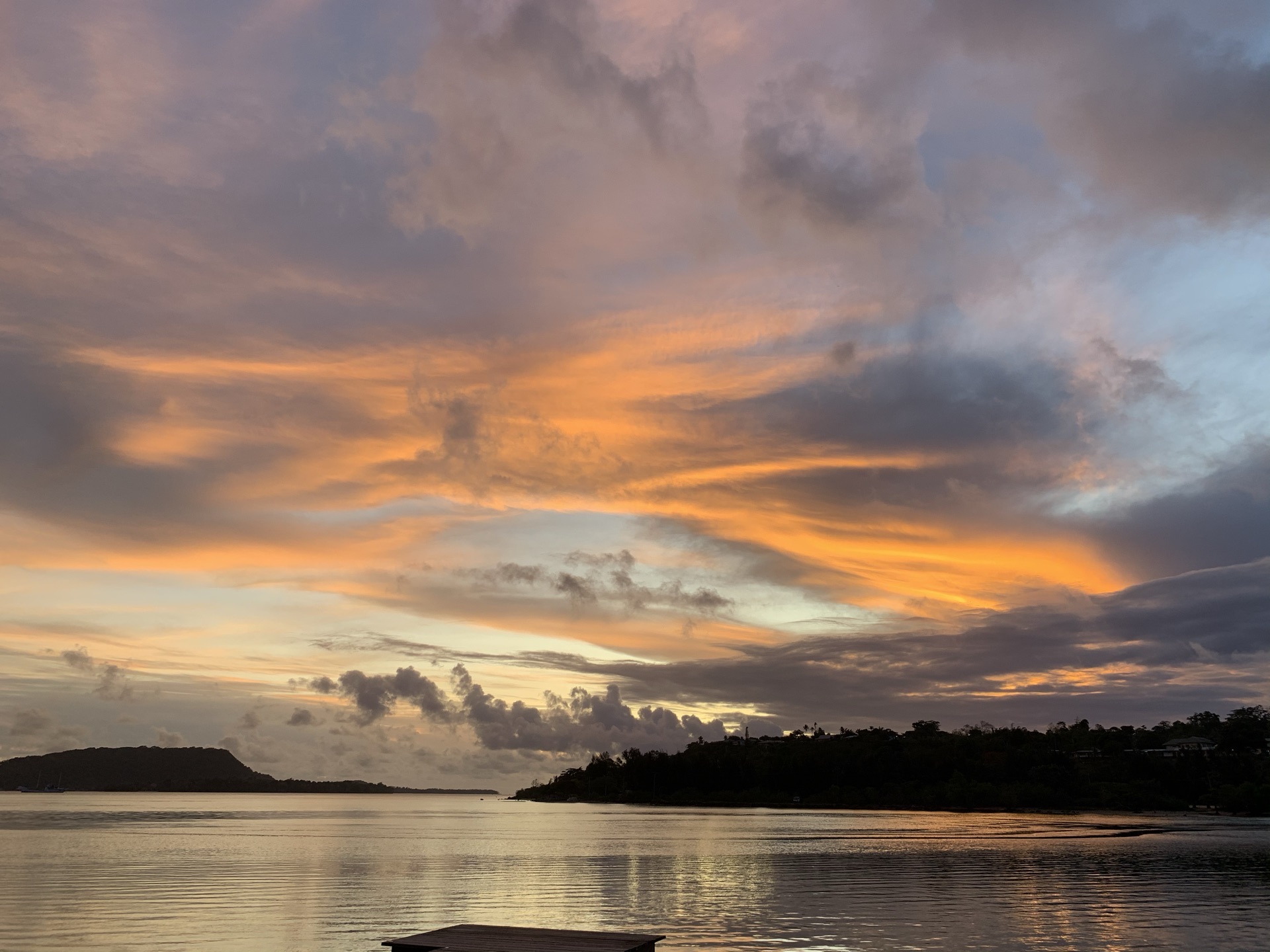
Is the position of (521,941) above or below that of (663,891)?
above

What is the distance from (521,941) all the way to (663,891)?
28.6 m

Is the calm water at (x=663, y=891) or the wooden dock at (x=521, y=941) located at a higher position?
the wooden dock at (x=521, y=941)

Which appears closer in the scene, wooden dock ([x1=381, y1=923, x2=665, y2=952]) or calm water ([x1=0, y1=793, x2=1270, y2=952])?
wooden dock ([x1=381, y1=923, x2=665, y2=952])

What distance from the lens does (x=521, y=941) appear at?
28.9m

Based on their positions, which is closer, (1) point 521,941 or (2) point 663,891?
(1) point 521,941

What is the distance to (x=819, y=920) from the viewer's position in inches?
Answer: 1649

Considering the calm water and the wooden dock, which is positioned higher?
the wooden dock

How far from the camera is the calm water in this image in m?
38.2

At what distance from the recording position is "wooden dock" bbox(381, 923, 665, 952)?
28.0m

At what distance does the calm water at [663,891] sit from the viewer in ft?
125

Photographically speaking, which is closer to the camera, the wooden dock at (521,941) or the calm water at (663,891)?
the wooden dock at (521,941)

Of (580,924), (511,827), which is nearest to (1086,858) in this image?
(580,924)

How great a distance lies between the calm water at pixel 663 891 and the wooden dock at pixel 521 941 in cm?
594

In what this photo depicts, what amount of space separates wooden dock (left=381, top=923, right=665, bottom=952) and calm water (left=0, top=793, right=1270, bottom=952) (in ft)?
19.5
